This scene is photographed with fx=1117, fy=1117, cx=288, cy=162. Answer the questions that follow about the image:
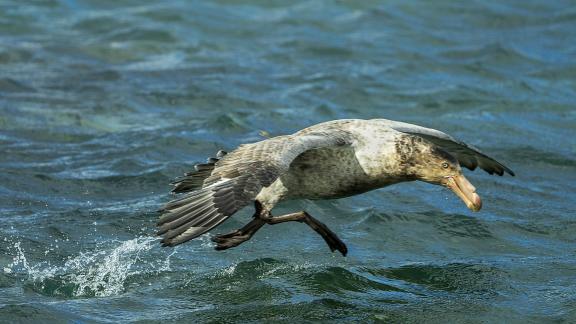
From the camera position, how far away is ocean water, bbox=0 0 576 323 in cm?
762

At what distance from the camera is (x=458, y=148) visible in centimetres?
856

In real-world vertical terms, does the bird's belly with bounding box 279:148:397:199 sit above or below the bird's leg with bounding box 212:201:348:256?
above

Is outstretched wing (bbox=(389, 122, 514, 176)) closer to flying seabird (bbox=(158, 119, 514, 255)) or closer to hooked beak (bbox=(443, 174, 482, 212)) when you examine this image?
flying seabird (bbox=(158, 119, 514, 255))

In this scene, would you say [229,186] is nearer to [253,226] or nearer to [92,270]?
[253,226]

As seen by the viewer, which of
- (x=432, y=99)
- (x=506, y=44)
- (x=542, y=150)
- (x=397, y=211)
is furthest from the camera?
(x=506, y=44)

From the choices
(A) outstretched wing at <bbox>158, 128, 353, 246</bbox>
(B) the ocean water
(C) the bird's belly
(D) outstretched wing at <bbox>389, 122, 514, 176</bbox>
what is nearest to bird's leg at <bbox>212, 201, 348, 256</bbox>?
(C) the bird's belly

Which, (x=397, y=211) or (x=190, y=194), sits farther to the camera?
(x=397, y=211)

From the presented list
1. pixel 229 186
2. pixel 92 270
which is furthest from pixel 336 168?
pixel 92 270

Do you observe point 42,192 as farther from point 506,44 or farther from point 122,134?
point 506,44

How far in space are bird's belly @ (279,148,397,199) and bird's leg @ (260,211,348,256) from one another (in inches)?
6.8

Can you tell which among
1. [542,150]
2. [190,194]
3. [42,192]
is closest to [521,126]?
[542,150]

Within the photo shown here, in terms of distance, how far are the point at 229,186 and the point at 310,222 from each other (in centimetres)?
106

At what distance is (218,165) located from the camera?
7246mm

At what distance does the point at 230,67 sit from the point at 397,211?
19.8 ft
